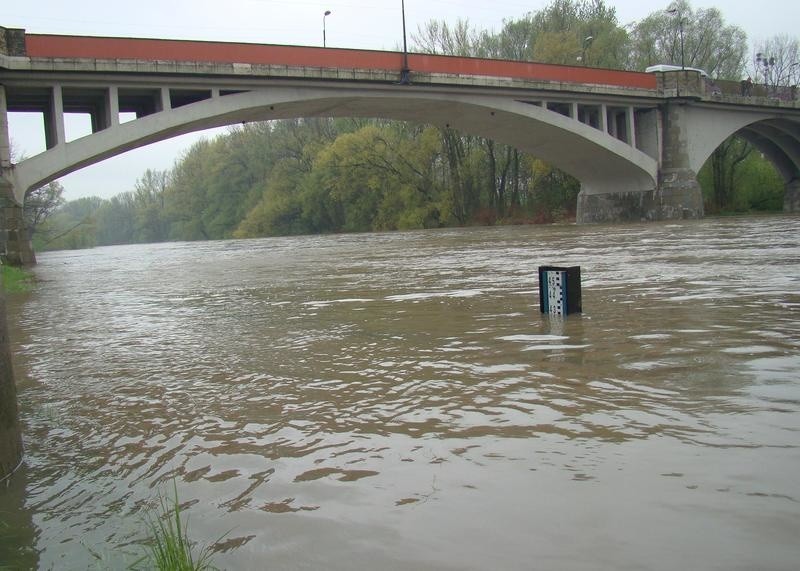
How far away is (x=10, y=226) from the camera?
66.1 ft

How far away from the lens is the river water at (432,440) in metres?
1.90

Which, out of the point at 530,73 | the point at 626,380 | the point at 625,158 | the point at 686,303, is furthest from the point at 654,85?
the point at 626,380

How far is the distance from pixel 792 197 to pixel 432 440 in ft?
149

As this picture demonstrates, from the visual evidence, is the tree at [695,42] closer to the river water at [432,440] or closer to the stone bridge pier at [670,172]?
the stone bridge pier at [670,172]

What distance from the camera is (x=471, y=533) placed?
1.92 meters

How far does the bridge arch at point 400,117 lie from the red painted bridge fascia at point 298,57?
0.98 m

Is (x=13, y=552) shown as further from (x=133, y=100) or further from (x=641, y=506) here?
(x=133, y=100)

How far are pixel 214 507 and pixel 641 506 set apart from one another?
1286 mm

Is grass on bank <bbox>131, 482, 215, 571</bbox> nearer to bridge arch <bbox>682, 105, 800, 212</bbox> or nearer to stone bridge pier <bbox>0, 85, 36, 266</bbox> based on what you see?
stone bridge pier <bbox>0, 85, 36, 266</bbox>

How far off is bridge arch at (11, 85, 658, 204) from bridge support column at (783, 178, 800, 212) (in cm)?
1167

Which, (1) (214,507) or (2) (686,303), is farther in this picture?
(2) (686,303)

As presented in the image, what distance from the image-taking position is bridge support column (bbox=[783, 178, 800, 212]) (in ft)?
134

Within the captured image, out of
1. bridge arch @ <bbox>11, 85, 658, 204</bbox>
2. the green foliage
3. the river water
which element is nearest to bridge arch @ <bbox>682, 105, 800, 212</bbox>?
the green foliage

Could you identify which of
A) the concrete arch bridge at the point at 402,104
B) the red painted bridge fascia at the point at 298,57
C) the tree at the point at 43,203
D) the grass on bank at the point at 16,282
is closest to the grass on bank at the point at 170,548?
the grass on bank at the point at 16,282
